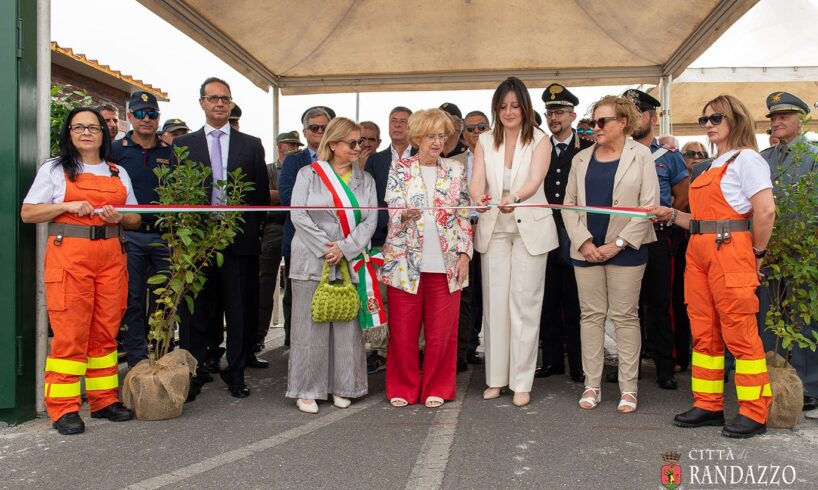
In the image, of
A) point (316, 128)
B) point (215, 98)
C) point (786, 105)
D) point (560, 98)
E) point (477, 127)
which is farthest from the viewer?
point (477, 127)

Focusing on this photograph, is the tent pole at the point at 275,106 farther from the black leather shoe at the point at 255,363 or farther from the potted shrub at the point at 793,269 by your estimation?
the potted shrub at the point at 793,269

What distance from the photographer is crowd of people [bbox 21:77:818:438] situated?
13.8 ft

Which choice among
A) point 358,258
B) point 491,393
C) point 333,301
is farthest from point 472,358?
point 333,301

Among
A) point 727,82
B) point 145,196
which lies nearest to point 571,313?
point 145,196

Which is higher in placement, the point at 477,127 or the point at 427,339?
the point at 477,127

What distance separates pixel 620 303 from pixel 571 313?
3.23 ft

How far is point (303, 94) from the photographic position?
27.7 feet

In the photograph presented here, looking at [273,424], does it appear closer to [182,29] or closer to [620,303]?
[620,303]

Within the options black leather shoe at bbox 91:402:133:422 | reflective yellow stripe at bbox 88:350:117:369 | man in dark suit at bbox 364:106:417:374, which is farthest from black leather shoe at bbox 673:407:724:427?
reflective yellow stripe at bbox 88:350:117:369

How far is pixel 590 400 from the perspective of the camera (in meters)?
4.78

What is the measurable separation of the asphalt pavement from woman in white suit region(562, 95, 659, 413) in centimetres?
37

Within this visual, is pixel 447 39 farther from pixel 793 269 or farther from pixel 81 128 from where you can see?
pixel 793 269

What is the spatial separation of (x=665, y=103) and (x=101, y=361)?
6092 mm

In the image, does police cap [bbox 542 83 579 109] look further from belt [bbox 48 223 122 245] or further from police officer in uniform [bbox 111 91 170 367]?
belt [bbox 48 223 122 245]
